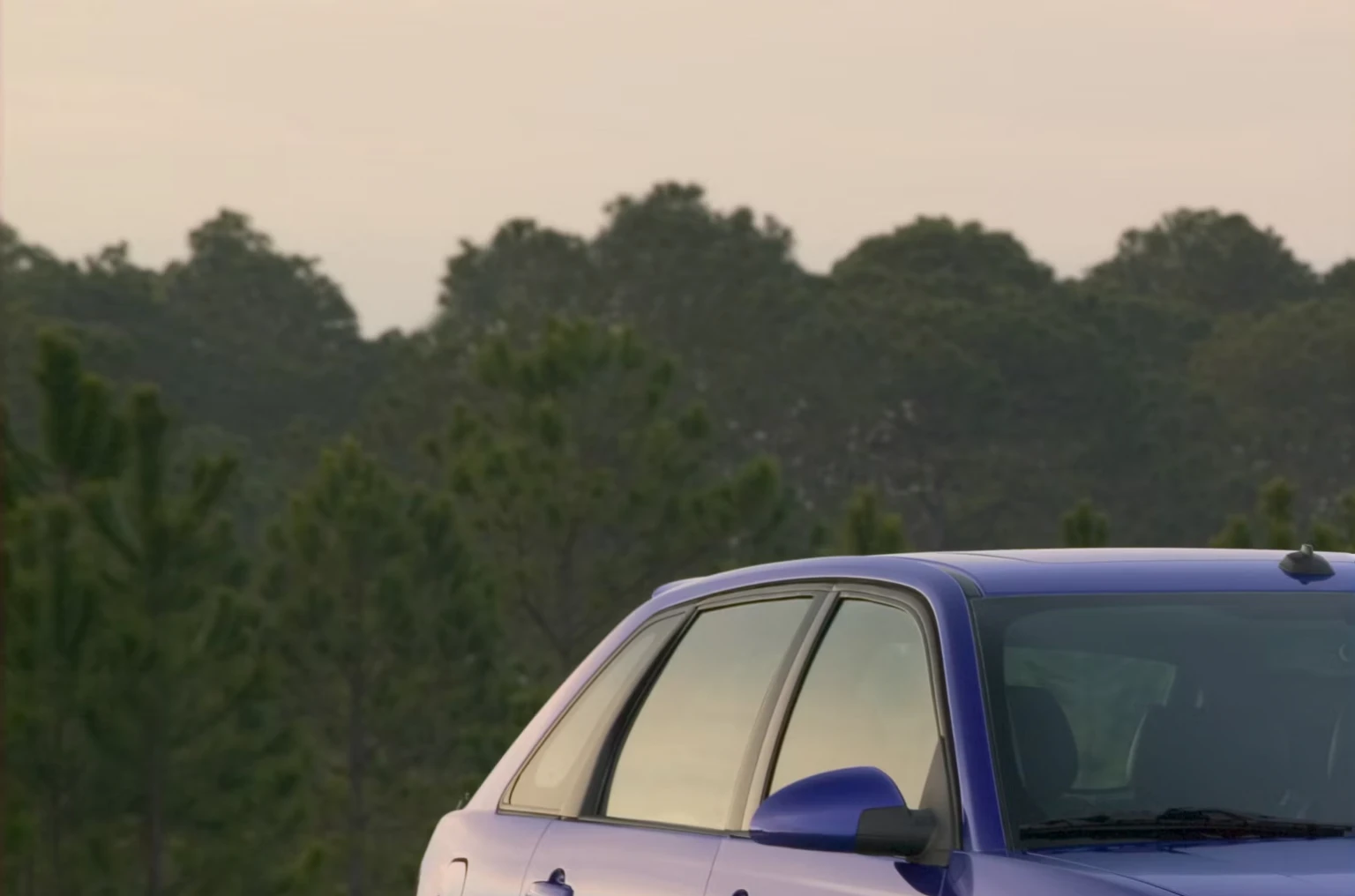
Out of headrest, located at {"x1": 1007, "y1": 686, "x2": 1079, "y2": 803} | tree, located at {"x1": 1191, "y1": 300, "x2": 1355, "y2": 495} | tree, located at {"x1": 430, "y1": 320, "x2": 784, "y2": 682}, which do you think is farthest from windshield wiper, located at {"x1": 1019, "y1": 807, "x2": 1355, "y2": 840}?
tree, located at {"x1": 1191, "y1": 300, "x2": 1355, "y2": 495}

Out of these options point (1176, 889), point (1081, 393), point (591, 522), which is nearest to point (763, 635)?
point (1176, 889)

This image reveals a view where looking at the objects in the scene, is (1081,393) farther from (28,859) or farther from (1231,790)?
(1231,790)

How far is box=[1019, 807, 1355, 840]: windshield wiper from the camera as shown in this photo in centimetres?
424

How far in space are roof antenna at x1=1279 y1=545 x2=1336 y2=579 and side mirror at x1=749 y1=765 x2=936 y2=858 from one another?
2.89 ft

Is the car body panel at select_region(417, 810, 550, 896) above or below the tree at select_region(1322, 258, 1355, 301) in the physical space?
below

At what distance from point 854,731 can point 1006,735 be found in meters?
0.43

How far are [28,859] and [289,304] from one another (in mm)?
93709

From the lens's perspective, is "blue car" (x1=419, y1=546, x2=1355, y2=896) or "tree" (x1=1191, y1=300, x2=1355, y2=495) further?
"tree" (x1=1191, y1=300, x2=1355, y2=495)

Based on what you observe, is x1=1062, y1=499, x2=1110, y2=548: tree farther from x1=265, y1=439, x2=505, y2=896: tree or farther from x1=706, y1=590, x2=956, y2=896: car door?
x1=265, y1=439, x2=505, y2=896: tree

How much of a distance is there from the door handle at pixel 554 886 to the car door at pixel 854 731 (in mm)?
669

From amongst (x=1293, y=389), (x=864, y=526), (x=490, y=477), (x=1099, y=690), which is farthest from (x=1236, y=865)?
(x=1293, y=389)

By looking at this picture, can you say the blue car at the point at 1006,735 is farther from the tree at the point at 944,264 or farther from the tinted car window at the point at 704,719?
the tree at the point at 944,264

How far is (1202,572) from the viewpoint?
15.6ft

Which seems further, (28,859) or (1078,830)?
(28,859)
